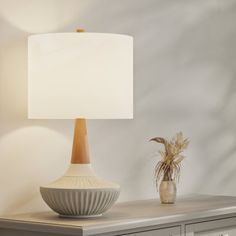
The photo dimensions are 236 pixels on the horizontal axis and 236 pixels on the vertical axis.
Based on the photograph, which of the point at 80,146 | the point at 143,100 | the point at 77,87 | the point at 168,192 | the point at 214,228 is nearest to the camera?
the point at 77,87

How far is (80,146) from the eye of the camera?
239 centimetres

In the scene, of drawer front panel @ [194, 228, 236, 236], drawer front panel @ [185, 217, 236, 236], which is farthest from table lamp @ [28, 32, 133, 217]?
drawer front panel @ [194, 228, 236, 236]

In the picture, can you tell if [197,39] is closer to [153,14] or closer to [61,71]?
[153,14]

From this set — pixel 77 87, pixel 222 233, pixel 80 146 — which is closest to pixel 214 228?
pixel 222 233

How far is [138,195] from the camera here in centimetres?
311

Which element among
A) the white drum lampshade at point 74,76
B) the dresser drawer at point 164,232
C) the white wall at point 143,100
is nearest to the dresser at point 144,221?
the dresser drawer at point 164,232

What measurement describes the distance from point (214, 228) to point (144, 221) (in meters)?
0.49

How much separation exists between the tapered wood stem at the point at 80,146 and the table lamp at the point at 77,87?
0.06m

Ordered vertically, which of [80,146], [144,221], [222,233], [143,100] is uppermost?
[143,100]

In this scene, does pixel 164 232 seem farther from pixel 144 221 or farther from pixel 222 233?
pixel 222 233

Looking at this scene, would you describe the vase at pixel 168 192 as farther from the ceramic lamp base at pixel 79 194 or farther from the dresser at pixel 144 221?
the ceramic lamp base at pixel 79 194

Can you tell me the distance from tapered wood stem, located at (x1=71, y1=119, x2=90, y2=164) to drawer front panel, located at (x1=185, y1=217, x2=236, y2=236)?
1.56ft

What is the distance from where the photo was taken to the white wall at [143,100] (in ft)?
8.25

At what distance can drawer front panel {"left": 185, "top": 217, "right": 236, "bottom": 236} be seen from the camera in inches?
102
